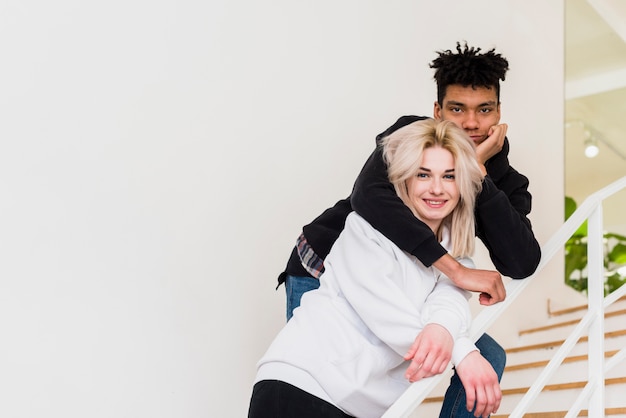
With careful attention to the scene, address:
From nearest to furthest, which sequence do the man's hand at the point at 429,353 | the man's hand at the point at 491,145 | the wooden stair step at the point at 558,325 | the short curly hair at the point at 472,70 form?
the man's hand at the point at 429,353
the man's hand at the point at 491,145
the short curly hair at the point at 472,70
the wooden stair step at the point at 558,325

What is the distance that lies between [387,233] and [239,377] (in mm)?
1148

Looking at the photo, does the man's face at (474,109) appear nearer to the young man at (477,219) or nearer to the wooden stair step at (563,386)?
the young man at (477,219)

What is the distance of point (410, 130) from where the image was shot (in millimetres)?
1733

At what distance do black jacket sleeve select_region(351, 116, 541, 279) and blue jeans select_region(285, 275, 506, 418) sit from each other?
0.69 feet

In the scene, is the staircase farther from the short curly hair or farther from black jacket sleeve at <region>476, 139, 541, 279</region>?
the short curly hair

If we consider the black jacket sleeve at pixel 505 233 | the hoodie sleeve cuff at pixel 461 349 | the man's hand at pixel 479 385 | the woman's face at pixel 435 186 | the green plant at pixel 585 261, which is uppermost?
the woman's face at pixel 435 186

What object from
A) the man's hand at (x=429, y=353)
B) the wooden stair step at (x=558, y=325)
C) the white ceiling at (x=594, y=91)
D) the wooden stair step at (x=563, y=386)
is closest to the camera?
the man's hand at (x=429, y=353)

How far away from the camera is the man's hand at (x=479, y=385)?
1.46m

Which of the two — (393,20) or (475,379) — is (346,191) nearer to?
(393,20)

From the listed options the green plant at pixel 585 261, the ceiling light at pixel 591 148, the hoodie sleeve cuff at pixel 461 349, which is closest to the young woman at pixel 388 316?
the hoodie sleeve cuff at pixel 461 349

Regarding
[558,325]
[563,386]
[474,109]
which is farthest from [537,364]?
[474,109]

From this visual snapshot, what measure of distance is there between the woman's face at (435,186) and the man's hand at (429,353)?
302 millimetres

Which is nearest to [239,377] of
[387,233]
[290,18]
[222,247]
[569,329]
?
[222,247]

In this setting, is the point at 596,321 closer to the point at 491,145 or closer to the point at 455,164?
the point at 491,145
